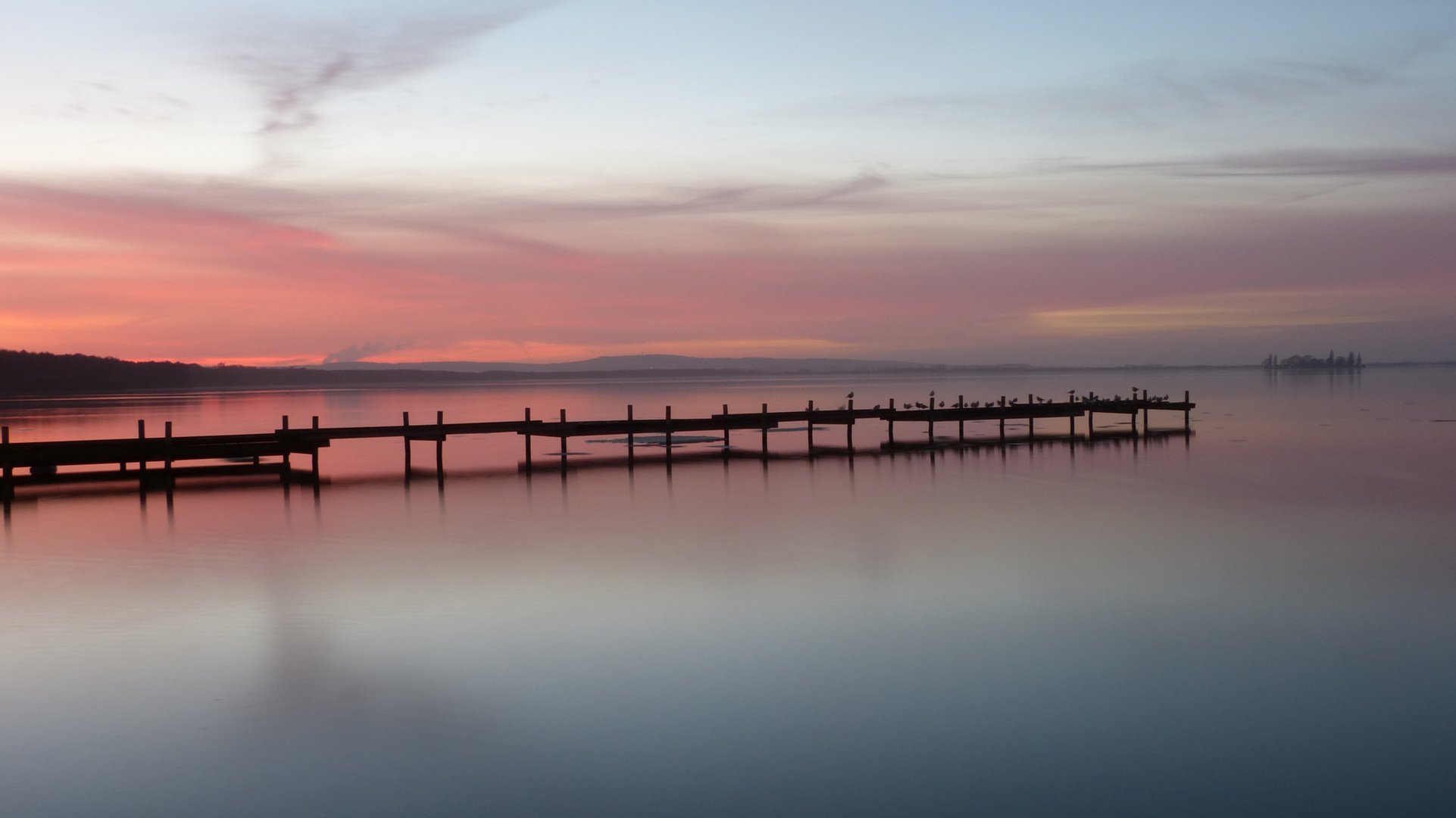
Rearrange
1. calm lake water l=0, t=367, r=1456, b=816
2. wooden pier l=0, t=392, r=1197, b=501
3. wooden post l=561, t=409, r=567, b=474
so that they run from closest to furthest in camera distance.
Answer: calm lake water l=0, t=367, r=1456, b=816, wooden pier l=0, t=392, r=1197, b=501, wooden post l=561, t=409, r=567, b=474

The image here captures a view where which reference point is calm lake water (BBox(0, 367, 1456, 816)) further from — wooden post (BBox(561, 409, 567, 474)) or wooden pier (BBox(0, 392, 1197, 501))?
wooden post (BBox(561, 409, 567, 474))

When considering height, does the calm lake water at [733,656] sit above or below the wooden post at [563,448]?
below

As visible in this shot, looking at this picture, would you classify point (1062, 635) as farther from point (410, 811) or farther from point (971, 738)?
point (410, 811)

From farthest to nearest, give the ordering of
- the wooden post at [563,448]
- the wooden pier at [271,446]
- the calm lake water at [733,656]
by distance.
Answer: the wooden post at [563,448] < the wooden pier at [271,446] < the calm lake water at [733,656]

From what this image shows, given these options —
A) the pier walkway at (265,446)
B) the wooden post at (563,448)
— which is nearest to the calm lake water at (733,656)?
the pier walkway at (265,446)

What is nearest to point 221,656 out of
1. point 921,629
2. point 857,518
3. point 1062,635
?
point 921,629

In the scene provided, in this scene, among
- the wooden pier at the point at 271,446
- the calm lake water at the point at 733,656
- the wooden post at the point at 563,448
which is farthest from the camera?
the wooden post at the point at 563,448

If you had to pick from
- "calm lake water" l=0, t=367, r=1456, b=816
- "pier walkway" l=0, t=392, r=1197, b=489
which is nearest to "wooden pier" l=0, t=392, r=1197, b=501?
"pier walkway" l=0, t=392, r=1197, b=489

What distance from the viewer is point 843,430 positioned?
167 ft

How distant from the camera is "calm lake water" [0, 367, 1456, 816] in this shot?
28.5ft

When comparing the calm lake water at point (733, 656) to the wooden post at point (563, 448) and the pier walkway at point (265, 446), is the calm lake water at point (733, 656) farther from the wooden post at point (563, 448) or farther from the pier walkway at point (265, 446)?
the wooden post at point (563, 448)

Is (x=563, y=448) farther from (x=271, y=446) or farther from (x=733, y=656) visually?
(x=733, y=656)

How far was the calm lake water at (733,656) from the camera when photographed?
8.69 metres

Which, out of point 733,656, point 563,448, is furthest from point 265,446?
point 733,656
